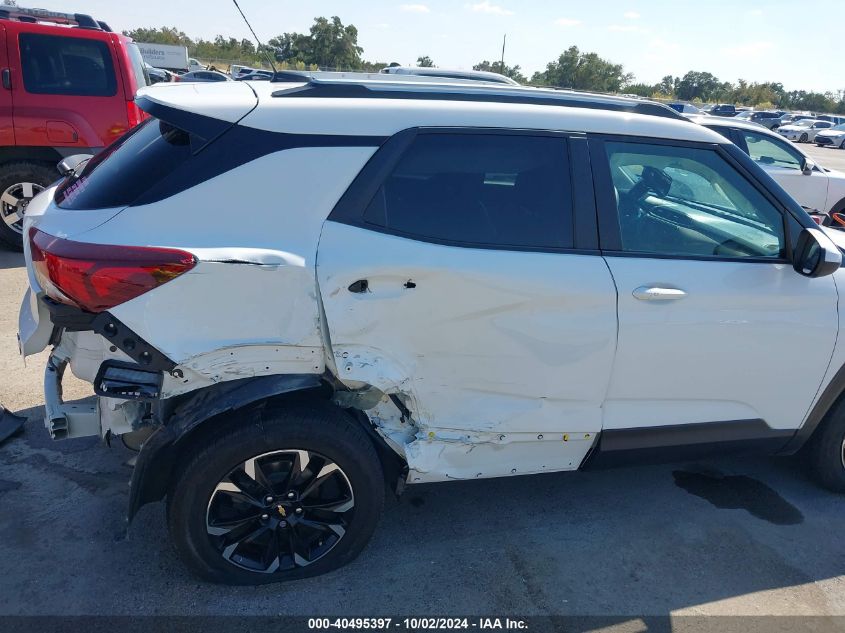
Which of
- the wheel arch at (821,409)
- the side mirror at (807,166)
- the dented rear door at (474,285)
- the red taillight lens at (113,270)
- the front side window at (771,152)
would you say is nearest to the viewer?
the red taillight lens at (113,270)

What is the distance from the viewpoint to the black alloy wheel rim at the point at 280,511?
8.52ft

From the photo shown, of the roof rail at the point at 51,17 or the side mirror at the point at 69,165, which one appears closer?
→ the side mirror at the point at 69,165

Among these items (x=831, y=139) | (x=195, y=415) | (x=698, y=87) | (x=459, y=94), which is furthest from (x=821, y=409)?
(x=698, y=87)

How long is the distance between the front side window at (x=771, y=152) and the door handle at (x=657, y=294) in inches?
217

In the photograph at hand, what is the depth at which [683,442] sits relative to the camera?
3.08m

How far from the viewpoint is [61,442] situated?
3689 millimetres

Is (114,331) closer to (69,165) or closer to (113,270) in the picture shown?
(113,270)

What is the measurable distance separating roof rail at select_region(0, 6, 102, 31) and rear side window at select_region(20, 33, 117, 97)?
34cm

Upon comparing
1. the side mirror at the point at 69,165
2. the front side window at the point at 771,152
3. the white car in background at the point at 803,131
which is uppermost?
the side mirror at the point at 69,165

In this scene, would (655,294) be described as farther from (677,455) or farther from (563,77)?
(563,77)

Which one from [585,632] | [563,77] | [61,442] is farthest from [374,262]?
[563,77]

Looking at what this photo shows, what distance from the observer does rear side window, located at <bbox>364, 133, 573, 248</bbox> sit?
260cm

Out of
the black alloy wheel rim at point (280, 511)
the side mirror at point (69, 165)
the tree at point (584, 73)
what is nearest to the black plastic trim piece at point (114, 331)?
the black alloy wheel rim at point (280, 511)

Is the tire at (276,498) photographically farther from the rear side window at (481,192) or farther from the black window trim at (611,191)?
the black window trim at (611,191)
